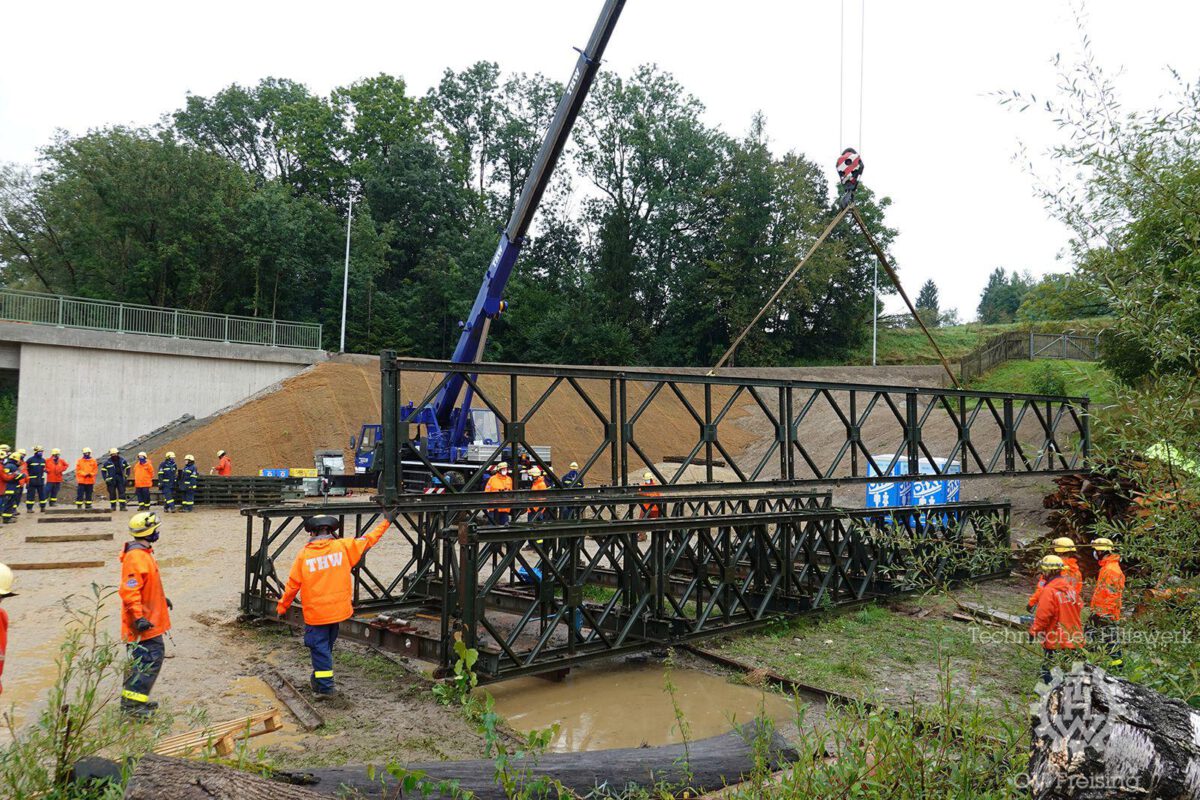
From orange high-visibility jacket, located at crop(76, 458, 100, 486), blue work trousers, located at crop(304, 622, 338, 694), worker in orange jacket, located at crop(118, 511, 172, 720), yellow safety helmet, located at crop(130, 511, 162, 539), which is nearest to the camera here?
worker in orange jacket, located at crop(118, 511, 172, 720)

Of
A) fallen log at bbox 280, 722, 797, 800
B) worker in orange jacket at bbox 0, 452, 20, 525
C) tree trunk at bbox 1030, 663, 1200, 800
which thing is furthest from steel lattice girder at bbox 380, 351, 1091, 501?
worker in orange jacket at bbox 0, 452, 20, 525

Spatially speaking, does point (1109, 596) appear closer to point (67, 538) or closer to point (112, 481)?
point (67, 538)

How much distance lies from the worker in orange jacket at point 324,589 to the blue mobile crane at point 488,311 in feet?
10.1

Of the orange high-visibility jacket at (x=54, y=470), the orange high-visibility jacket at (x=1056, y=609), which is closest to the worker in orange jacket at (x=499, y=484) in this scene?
the orange high-visibility jacket at (x=1056, y=609)

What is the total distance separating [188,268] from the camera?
41812mm

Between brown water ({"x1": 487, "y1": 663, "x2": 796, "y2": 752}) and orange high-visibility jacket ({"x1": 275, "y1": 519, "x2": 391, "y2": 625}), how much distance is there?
1.80 m

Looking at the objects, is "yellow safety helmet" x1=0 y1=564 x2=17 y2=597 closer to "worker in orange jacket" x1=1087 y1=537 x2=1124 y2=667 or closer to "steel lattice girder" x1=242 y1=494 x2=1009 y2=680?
"steel lattice girder" x1=242 y1=494 x2=1009 y2=680

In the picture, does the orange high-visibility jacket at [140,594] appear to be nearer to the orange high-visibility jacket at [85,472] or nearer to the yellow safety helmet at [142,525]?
the yellow safety helmet at [142,525]

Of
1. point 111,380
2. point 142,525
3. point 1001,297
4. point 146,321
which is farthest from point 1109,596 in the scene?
point 1001,297

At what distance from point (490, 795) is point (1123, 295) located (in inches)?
162

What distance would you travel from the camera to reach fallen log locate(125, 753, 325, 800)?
321 cm

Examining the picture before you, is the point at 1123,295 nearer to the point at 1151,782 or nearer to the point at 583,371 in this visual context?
the point at 1151,782

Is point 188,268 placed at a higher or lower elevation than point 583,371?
higher

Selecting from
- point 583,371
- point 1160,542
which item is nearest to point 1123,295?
point 1160,542
